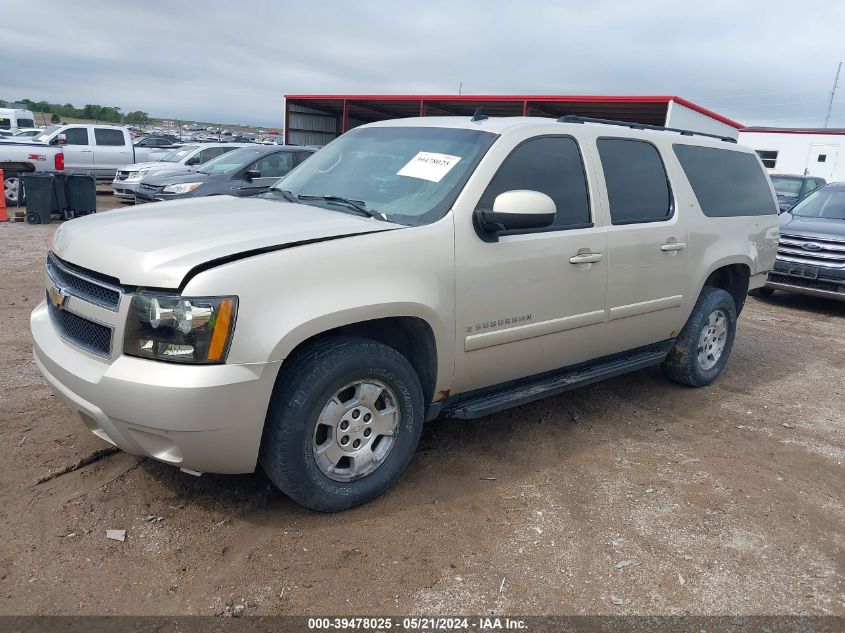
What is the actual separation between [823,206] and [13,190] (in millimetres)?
15411

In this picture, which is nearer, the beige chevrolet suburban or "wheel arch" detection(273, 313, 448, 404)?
the beige chevrolet suburban

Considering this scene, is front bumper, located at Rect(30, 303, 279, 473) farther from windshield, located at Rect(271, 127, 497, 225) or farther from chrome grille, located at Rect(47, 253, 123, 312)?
windshield, located at Rect(271, 127, 497, 225)

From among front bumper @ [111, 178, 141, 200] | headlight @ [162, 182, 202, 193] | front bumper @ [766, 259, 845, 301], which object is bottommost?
front bumper @ [766, 259, 845, 301]

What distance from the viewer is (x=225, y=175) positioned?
1109cm

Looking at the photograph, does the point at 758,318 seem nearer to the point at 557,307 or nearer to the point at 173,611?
the point at 557,307

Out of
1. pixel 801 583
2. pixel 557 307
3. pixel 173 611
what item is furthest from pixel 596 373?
pixel 173 611

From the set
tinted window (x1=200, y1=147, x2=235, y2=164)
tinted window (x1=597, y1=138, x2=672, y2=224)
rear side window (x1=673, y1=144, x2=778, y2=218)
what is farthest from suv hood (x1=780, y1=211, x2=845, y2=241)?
tinted window (x1=200, y1=147, x2=235, y2=164)

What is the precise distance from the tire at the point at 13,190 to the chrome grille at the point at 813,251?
14.2m

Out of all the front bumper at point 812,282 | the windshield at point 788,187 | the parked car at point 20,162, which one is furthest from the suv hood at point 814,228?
the parked car at point 20,162

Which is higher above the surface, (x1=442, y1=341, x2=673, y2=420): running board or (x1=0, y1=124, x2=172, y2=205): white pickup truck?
(x1=0, y1=124, x2=172, y2=205): white pickup truck

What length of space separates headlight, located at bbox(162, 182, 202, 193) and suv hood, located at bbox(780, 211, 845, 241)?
8937mm

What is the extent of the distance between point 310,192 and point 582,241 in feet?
5.29

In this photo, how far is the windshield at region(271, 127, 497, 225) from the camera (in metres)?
3.48

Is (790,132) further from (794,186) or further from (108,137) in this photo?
(108,137)
